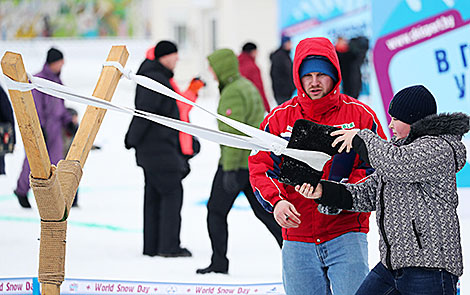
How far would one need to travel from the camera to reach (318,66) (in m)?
2.99

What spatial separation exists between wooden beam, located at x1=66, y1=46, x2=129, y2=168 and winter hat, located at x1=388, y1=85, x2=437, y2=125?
1193 millimetres

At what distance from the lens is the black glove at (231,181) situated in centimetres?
513

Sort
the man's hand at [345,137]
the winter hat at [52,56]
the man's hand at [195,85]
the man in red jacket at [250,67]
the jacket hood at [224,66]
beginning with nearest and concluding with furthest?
the man's hand at [345,137], the jacket hood at [224,66], the man's hand at [195,85], the winter hat at [52,56], the man in red jacket at [250,67]

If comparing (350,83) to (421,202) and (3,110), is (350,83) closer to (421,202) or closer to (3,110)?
(3,110)

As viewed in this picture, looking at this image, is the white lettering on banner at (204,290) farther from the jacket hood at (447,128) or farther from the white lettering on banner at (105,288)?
the jacket hood at (447,128)

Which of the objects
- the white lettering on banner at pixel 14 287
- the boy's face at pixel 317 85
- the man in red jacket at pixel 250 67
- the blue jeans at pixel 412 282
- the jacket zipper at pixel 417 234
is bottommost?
the white lettering on banner at pixel 14 287

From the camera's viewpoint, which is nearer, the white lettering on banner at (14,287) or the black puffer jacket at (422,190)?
the black puffer jacket at (422,190)

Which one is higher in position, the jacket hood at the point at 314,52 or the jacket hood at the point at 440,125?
the jacket hood at the point at 314,52

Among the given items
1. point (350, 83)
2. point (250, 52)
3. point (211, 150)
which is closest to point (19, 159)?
point (211, 150)

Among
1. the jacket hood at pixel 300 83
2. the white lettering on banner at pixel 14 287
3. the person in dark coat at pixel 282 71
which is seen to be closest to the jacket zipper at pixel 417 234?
the jacket hood at pixel 300 83

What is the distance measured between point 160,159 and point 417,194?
343 cm

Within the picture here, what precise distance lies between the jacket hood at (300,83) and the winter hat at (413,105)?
0.35 metres

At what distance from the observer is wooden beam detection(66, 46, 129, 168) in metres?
3.09

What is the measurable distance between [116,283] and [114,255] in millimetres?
1723
